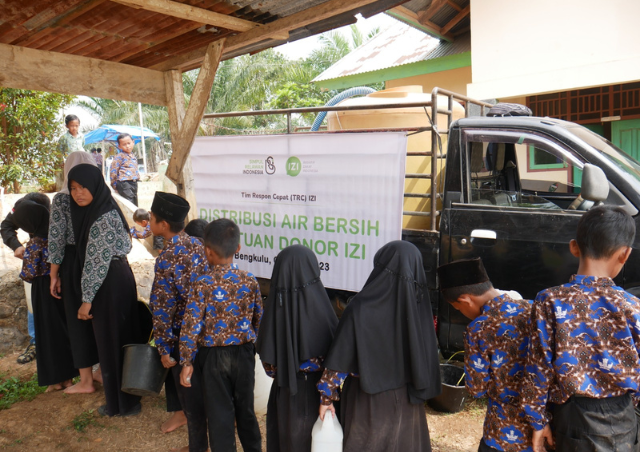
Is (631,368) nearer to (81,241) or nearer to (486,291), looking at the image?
(486,291)

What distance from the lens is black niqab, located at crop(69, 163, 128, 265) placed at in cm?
363

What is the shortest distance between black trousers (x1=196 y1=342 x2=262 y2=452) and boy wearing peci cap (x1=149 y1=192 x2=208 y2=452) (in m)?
0.26

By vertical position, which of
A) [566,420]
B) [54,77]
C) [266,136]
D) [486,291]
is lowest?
[566,420]

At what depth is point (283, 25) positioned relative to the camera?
378 cm

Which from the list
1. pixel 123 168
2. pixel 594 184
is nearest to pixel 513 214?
pixel 594 184

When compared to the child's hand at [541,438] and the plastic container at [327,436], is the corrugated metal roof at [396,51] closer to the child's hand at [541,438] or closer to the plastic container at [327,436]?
the plastic container at [327,436]

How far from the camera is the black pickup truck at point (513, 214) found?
3291mm

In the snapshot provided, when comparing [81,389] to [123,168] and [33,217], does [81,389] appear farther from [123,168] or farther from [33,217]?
[123,168]

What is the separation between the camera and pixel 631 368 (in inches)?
69.0

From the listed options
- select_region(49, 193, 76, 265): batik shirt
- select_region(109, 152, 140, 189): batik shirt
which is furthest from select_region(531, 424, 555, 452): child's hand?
select_region(109, 152, 140, 189): batik shirt

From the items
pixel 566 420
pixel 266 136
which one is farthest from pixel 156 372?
pixel 566 420

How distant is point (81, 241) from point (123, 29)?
1683mm

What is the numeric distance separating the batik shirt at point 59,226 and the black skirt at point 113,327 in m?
0.49

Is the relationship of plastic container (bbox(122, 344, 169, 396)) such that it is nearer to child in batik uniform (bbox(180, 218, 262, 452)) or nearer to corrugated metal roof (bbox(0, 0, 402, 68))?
child in batik uniform (bbox(180, 218, 262, 452))
